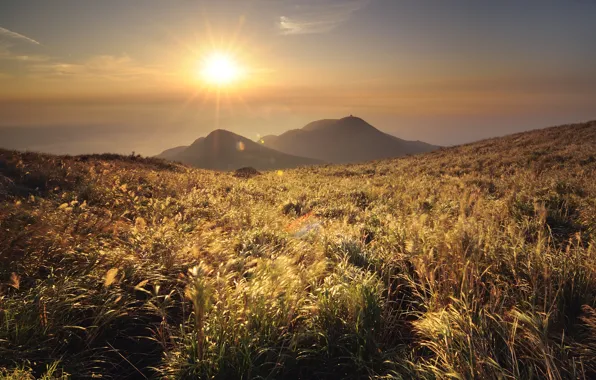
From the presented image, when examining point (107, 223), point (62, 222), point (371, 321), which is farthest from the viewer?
point (107, 223)

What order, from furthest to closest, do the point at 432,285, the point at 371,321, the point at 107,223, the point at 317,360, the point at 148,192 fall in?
the point at 148,192 < the point at 107,223 < the point at 432,285 < the point at 371,321 < the point at 317,360

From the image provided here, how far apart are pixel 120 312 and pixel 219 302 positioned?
118 cm

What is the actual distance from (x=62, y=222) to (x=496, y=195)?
39.9 ft

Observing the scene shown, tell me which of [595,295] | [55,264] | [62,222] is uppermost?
[62,222]

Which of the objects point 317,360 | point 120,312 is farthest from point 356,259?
point 120,312

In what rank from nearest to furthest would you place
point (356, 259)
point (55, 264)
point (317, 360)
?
point (317, 360) → point (55, 264) → point (356, 259)

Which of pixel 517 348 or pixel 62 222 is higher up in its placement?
pixel 62 222

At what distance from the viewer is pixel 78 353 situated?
95.3 inches

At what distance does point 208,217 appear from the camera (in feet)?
23.1

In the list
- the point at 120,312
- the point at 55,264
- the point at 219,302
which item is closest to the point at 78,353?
the point at 120,312

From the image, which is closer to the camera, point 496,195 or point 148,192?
point 148,192

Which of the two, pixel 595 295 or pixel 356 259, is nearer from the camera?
pixel 595 295

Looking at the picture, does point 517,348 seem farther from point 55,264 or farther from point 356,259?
point 55,264

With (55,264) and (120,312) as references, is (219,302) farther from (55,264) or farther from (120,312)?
(55,264)
